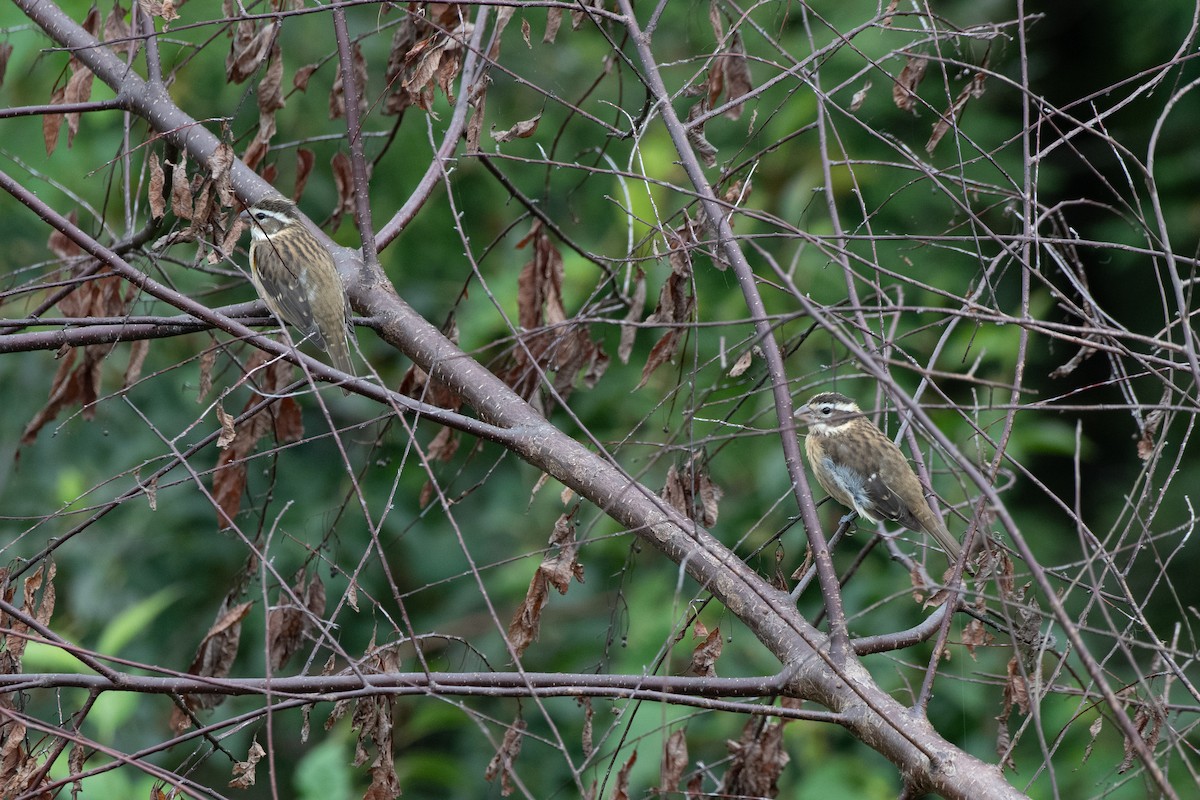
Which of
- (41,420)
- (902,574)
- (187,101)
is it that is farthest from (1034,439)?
(187,101)

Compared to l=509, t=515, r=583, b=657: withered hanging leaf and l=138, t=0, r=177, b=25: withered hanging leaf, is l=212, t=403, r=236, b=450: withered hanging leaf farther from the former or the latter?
l=138, t=0, r=177, b=25: withered hanging leaf

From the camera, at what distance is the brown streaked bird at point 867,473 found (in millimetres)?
6168

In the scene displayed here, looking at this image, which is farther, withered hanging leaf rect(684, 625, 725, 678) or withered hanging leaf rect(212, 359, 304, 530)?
withered hanging leaf rect(212, 359, 304, 530)

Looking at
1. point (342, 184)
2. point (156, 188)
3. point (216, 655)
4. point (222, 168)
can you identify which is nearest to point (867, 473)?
point (342, 184)

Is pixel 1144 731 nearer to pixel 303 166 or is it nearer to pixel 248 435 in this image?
pixel 248 435

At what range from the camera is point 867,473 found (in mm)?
6320

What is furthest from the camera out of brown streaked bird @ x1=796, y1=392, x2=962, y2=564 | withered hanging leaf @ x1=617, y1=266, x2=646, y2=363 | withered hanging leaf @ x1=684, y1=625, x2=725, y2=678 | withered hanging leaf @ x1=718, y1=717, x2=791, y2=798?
brown streaked bird @ x1=796, y1=392, x2=962, y2=564

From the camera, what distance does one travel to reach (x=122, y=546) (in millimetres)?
7910

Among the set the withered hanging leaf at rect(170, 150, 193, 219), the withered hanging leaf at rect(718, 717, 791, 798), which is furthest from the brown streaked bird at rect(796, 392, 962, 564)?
the withered hanging leaf at rect(170, 150, 193, 219)

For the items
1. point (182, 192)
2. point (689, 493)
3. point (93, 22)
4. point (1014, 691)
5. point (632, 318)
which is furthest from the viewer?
point (93, 22)

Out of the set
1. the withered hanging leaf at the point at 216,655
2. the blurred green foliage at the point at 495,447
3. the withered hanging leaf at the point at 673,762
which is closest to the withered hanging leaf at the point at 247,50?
the blurred green foliage at the point at 495,447

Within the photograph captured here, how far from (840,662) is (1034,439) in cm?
417

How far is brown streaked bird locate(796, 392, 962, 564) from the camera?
6.17 m

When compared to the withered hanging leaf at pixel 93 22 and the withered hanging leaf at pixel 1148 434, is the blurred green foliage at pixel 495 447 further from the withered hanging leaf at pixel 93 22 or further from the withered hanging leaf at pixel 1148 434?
the withered hanging leaf at pixel 1148 434
